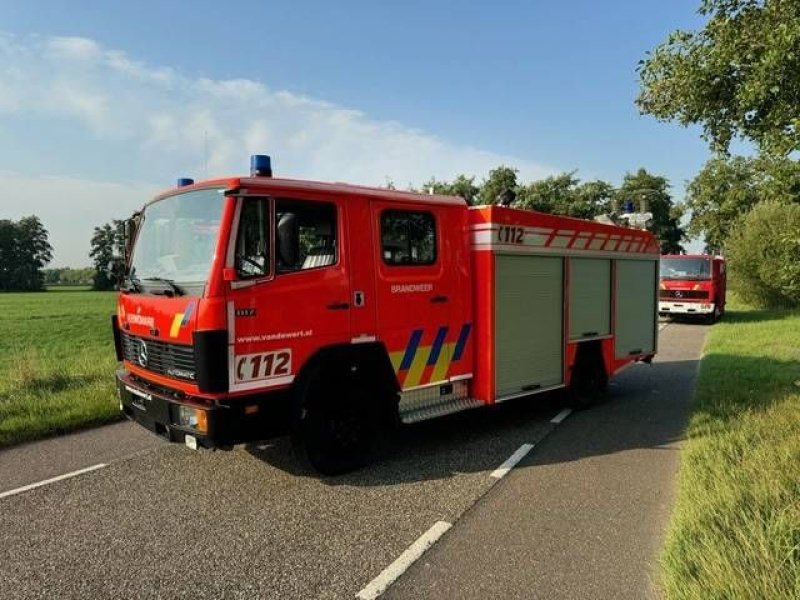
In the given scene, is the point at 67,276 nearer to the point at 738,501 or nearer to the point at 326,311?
the point at 326,311

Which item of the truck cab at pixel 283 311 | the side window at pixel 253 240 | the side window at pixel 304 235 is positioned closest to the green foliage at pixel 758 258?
the truck cab at pixel 283 311

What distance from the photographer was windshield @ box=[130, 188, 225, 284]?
A: 4.66 metres

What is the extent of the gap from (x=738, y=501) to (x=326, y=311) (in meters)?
3.38

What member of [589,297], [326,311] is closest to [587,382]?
[589,297]

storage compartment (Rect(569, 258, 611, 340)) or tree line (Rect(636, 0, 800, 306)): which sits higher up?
tree line (Rect(636, 0, 800, 306))

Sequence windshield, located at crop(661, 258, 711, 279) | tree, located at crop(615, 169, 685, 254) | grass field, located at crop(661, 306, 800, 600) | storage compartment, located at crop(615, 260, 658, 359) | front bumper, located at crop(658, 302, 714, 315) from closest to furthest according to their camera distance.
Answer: grass field, located at crop(661, 306, 800, 600) → storage compartment, located at crop(615, 260, 658, 359) → front bumper, located at crop(658, 302, 714, 315) → windshield, located at crop(661, 258, 711, 279) → tree, located at crop(615, 169, 685, 254)

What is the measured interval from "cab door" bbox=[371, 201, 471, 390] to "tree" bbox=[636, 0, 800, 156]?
422cm

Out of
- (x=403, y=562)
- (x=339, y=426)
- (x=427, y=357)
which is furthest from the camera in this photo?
(x=427, y=357)

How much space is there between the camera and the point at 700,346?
14945 millimetres

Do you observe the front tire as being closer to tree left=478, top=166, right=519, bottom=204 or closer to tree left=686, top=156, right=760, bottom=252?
tree left=478, top=166, right=519, bottom=204

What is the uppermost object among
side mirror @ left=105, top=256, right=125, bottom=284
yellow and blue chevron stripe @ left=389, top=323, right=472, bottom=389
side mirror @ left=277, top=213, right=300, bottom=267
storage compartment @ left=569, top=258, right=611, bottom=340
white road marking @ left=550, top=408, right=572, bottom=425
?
side mirror @ left=277, top=213, right=300, bottom=267

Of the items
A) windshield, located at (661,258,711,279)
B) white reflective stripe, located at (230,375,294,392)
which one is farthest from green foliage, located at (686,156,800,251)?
white reflective stripe, located at (230,375,294,392)

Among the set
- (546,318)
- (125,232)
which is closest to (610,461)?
(546,318)

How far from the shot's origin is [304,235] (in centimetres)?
495
